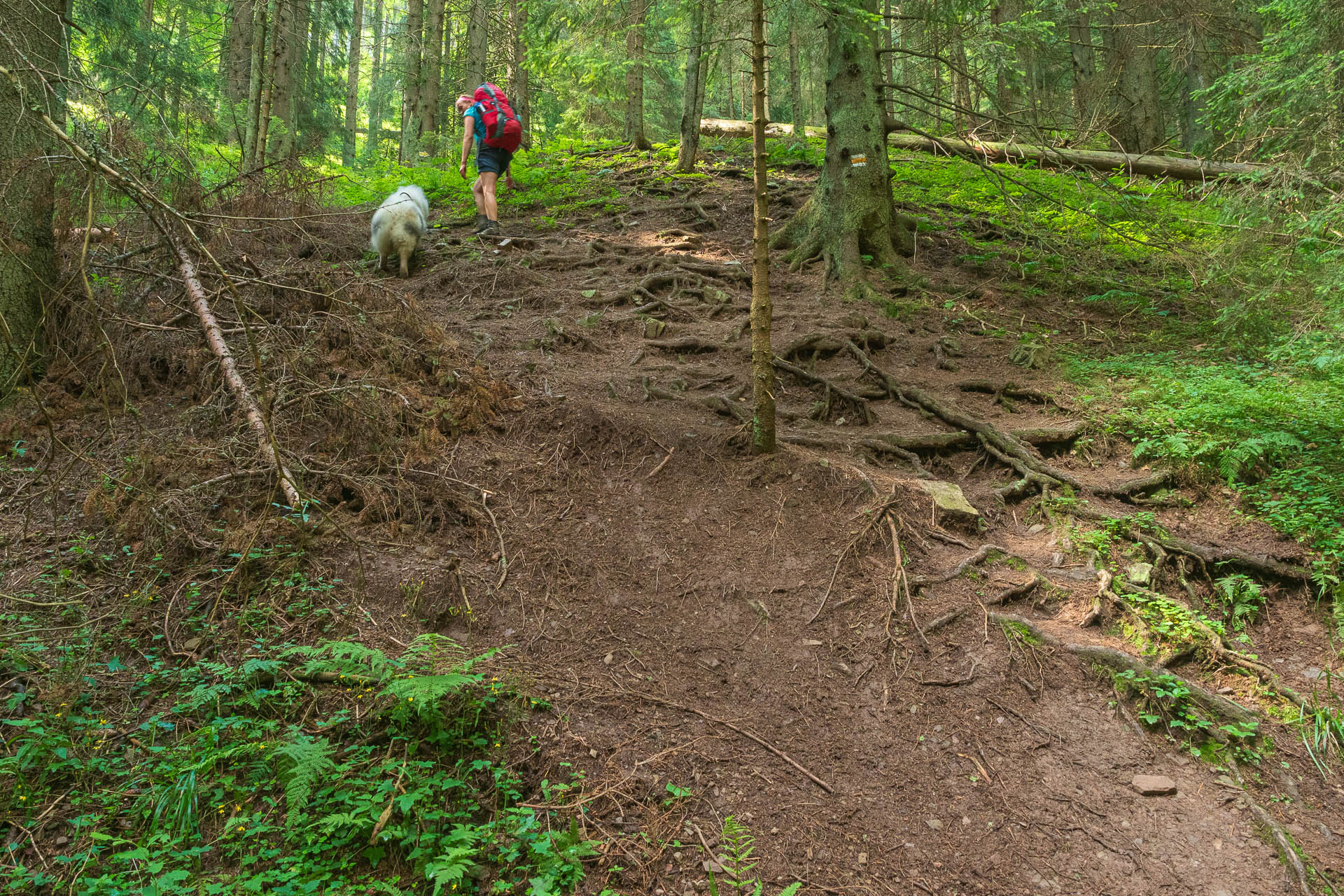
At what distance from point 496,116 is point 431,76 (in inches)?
271

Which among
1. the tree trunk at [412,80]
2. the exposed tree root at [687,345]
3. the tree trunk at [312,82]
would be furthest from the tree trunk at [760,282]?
the tree trunk at [312,82]

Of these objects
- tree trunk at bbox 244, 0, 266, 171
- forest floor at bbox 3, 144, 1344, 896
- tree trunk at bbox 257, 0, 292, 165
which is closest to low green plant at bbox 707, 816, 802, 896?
forest floor at bbox 3, 144, 1344, 896

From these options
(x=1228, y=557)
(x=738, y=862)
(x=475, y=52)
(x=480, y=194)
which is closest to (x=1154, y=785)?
(x=1228, y=557)

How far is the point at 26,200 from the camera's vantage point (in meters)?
4.45

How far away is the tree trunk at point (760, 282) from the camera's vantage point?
4.94 metres

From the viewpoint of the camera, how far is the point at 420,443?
528 cm

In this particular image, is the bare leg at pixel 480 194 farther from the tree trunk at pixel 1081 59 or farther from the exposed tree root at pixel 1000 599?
the tree trunk at pixel 1081 59

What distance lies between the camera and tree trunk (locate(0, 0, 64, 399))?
399 centimetres

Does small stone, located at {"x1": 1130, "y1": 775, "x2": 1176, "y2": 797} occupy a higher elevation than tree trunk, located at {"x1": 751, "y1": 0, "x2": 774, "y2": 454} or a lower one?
lower

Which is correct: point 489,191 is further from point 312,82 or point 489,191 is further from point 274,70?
point 312,82

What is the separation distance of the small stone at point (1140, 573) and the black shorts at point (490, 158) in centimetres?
902

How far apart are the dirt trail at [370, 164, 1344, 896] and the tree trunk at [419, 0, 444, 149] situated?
32.6ft

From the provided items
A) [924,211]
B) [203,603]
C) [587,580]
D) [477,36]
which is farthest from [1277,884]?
[477,36]

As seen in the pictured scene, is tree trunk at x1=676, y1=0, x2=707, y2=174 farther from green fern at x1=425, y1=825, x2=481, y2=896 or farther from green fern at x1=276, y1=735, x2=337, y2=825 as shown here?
green fern at x1=425, y1=825, x2=481, y2=896
